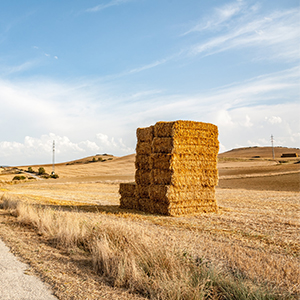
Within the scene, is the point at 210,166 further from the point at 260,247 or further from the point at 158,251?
the point at 158,251

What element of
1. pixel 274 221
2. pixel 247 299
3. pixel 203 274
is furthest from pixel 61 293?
pixel 274 221

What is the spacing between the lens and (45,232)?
9797 millimetres

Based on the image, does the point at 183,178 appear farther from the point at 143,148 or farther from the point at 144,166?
the point at 143,148

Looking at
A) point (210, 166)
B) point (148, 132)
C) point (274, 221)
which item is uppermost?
point (148, 132)

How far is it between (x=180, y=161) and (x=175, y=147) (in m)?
0.65

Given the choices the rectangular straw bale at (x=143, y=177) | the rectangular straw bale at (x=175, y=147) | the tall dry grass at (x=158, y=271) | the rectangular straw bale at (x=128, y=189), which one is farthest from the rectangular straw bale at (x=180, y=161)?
the tall dry grass at (x=158, y=271)

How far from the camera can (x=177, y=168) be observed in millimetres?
13523

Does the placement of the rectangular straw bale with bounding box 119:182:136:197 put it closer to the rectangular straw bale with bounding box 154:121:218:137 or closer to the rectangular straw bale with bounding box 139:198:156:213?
the rectangular straw bale with bounding box 139:198:156:213

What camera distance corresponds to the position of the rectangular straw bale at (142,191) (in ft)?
47.7

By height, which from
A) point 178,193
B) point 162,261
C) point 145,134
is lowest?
point 162,261

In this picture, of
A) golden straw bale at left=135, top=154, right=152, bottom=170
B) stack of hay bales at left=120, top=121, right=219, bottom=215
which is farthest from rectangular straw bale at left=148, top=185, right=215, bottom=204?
golden straw bale at left=135, top=154, right=152, bottom=170

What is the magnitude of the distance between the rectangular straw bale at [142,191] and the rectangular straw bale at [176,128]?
2.43m

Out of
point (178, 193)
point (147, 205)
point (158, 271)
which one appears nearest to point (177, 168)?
point (178, 193)

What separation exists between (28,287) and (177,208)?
342 inches
